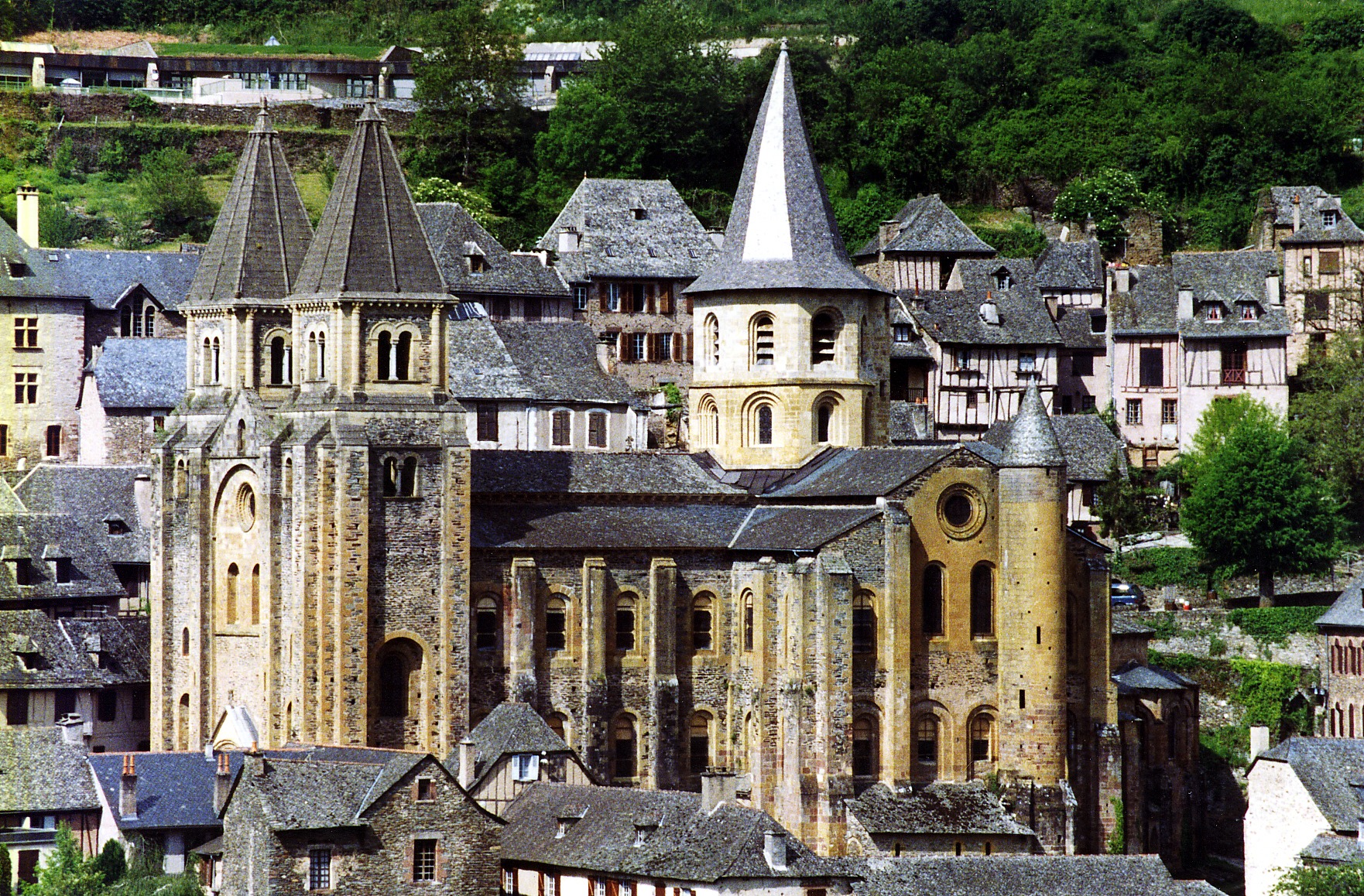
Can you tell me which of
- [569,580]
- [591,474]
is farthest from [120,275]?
[569,580]

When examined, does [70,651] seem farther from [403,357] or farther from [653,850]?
[653,850]

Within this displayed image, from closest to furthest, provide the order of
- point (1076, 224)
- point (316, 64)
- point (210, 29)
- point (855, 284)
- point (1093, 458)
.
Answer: point (855, 284)
point (1093, 458)
point (1076, 224)
point (316, 64)
point (210, 29)

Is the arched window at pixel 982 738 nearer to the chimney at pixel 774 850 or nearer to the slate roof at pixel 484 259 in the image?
the chimney at pixel 774 850

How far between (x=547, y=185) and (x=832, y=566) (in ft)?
162

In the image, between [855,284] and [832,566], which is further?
[855,284]

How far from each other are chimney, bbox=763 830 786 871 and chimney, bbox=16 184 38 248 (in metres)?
49.5

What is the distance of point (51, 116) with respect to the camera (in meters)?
122

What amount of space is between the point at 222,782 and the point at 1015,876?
18854mm

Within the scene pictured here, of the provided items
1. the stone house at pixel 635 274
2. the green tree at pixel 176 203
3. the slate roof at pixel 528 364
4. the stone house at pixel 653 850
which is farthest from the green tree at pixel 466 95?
the stone house at pixel 653 850

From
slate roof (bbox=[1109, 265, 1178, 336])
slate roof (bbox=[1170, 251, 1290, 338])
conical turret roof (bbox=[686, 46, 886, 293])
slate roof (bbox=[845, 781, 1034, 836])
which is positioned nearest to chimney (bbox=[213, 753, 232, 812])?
slate roof (bbox=[845, 781, 1034, 836])

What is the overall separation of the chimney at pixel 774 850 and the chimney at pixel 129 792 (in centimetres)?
1610

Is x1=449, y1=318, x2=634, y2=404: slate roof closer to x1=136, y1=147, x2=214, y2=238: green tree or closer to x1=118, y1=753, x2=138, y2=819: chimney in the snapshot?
x1=118, y1=753, x2=138, y2=819: chimney

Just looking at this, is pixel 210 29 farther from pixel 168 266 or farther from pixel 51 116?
pixel 168 266

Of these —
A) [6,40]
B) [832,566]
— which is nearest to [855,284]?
[832,566]
